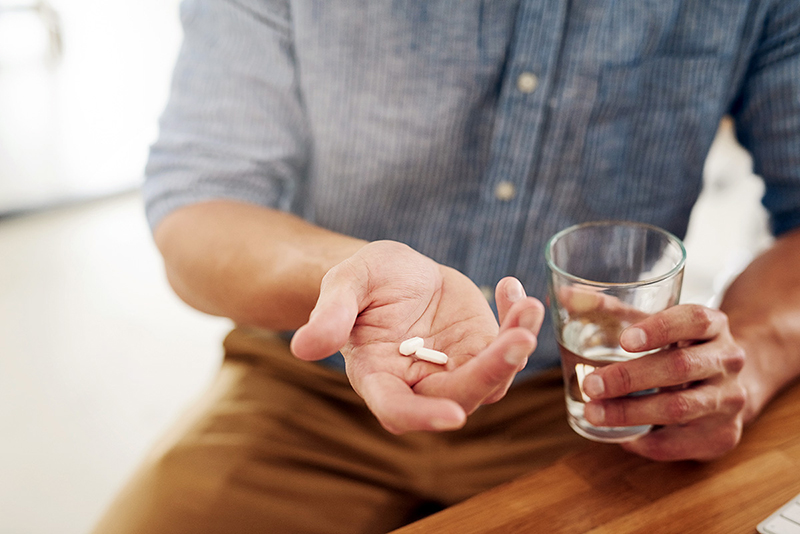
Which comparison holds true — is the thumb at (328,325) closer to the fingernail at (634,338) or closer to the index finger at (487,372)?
the index finger at (487,372)

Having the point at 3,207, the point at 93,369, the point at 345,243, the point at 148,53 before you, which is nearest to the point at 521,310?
the point at 345,243

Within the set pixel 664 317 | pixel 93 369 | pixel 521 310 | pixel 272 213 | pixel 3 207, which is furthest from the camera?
pixel 3 207

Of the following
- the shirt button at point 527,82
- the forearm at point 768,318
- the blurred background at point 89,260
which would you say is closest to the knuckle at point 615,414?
the forearm at point 768,318

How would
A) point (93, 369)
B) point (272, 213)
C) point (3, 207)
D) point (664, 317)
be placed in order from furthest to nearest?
1. point (3, 207)
2. point (93, 369)
3. point (272, 213)
4. point (664, 317)

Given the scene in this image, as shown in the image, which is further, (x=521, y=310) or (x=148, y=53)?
(x=148, y=53)

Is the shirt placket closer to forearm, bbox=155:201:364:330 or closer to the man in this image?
the man

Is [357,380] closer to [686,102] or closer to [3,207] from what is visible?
[686,102]
